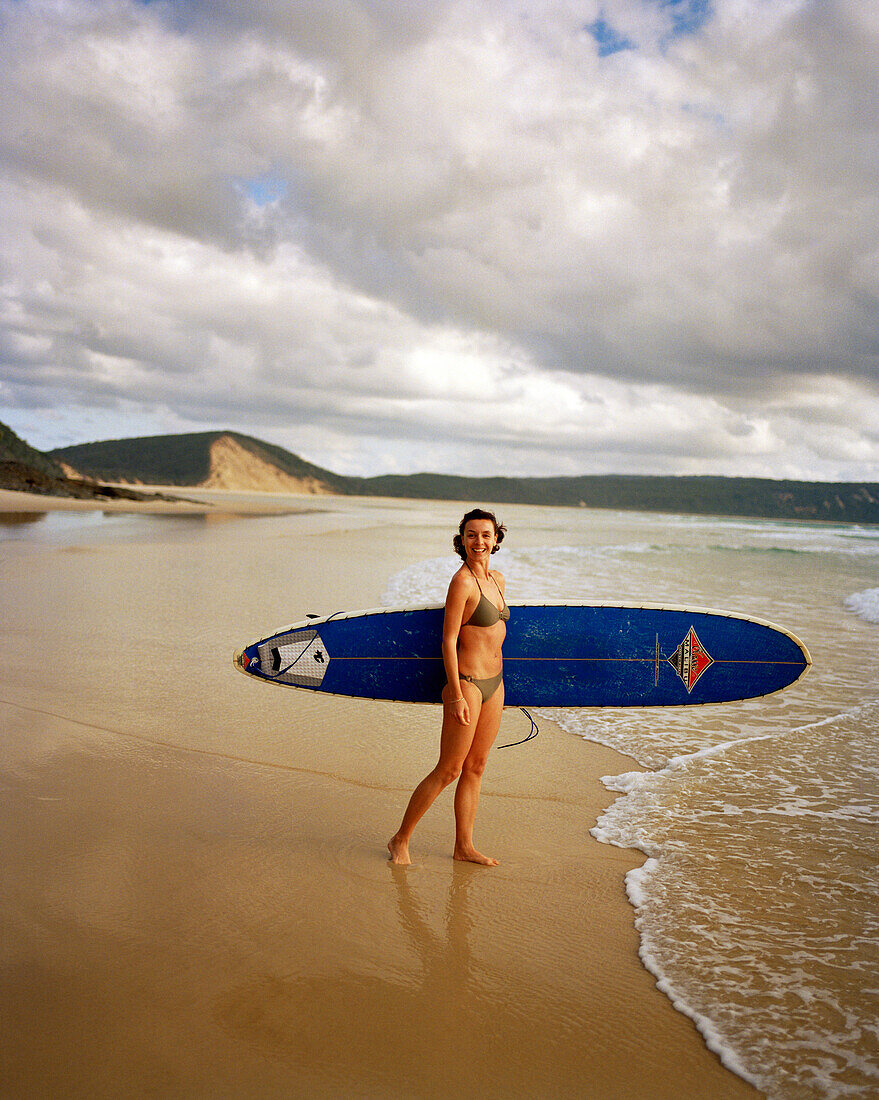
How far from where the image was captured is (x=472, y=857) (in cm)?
294

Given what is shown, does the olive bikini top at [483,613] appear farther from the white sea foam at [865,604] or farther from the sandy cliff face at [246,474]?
the sandy cliff face at [246,474]

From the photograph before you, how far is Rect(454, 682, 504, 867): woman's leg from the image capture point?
2883 millimetres

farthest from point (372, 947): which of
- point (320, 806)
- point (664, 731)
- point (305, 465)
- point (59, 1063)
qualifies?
point (305, 465)

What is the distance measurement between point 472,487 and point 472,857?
169993 mm

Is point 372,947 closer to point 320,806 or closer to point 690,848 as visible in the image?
point 320,806

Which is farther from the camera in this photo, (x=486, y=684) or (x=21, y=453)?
(x=21, y=453)

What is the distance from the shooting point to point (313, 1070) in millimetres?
1811

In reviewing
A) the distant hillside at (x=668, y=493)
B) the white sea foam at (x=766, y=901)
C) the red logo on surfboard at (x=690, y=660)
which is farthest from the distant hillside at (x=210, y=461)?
the white sea foam at (x=766, y=901)

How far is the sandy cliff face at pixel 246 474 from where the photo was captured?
122375mm

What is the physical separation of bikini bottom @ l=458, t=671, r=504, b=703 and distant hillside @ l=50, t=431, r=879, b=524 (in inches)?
3865

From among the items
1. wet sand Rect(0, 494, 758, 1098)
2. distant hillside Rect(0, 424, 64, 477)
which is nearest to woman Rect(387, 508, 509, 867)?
wet sand Rect(0, 494, 758, 1098)

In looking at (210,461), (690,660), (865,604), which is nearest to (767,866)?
(690,660)

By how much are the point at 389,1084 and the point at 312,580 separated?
955cm

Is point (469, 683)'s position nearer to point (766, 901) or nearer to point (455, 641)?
point (455, 641)
